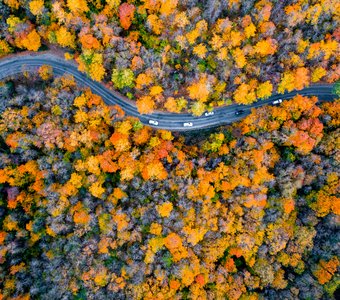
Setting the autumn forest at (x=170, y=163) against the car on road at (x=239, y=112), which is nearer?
the autumn forest at (x=170, y=163)

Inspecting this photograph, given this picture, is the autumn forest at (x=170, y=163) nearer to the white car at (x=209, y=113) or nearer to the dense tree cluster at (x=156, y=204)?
the dense tree cluster at (x=156, y=204)

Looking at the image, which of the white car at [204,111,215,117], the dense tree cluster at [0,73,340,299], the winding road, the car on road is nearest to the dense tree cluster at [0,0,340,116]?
the dense tree cluster at [0,73,340,299]

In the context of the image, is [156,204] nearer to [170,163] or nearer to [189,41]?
[170,163]

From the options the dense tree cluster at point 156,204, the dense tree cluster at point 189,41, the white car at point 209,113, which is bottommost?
the dense tree cluster at point 156,204

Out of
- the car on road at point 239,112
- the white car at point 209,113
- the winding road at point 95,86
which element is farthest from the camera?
the car on road at point 239,112

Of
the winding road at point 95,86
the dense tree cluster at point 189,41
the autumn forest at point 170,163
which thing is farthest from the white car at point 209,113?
the autumn forest at point 170,163

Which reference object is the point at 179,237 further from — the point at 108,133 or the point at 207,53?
the point at 207,53

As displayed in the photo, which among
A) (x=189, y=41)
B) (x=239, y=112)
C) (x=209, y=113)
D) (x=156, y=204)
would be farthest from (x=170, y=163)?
(x=189, y=41)
